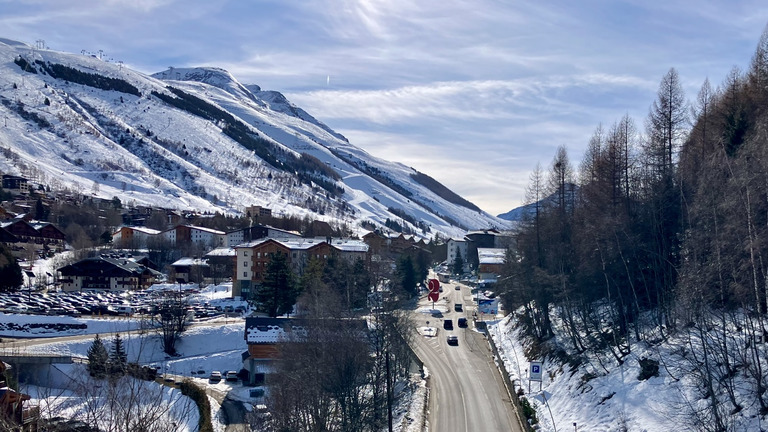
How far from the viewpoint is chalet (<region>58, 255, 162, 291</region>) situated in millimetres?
65625

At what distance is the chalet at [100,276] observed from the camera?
215 feet

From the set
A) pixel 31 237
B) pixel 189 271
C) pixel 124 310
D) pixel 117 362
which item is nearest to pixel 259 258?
pixel 124 310

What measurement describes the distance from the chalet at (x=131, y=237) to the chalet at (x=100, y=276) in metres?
24.8

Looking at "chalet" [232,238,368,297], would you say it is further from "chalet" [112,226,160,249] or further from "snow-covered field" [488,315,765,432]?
"chalet" [112,226,160,249]

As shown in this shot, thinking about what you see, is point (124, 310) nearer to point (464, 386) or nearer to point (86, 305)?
point (86, 305)

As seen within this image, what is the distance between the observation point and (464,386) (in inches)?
1208

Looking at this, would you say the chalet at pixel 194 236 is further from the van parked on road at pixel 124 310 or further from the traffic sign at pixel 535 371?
the traffic sign at pixel 535 371

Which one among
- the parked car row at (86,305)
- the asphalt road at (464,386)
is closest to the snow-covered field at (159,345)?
the parked car row at (86,305)

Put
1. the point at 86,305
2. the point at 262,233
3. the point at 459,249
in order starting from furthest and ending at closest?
the point at 459,249, the point at 262,233, the point at 86,305

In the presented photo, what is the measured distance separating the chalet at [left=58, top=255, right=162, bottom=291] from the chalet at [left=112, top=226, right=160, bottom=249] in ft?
81.3

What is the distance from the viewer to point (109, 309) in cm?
5359

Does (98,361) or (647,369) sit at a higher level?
(98,361)

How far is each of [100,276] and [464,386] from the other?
4838 centimetres

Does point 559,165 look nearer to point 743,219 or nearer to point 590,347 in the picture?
point 590,347
